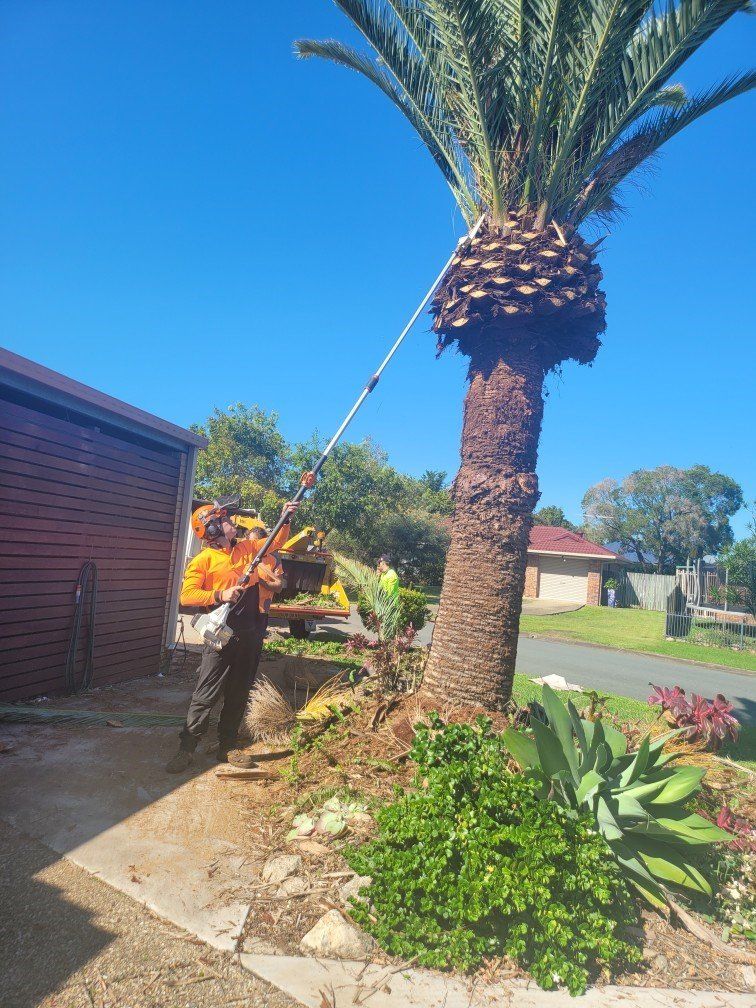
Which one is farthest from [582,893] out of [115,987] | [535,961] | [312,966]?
[115,987]

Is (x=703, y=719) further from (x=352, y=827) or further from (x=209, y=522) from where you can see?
(x=209, y=522)

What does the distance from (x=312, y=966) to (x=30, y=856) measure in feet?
5.32

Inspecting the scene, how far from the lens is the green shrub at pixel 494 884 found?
2432 mm

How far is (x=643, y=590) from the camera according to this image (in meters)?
31.1

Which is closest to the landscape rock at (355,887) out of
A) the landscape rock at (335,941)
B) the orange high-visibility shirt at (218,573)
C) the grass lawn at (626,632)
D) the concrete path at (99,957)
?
the landscape rock at (335,941)

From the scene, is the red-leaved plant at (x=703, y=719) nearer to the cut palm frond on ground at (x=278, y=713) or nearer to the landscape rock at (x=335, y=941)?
the cut palm frond on ground at (x=278, y=713)

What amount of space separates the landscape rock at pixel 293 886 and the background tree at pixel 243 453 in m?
33.5

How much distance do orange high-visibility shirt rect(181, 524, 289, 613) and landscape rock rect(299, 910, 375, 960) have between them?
2413 mm

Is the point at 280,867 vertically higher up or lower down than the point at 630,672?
higher up

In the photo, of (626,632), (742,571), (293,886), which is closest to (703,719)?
(293,886)

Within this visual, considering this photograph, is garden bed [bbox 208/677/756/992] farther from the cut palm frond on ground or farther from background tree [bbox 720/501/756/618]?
background tree [bbox 720/501/756/618]

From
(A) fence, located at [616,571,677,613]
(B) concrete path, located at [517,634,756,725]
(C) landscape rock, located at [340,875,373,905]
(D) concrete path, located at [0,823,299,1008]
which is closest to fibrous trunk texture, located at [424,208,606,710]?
(C) landscape rock, located at [340,875,373,905]

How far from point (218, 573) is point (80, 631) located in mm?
2414

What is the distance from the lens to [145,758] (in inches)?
169
